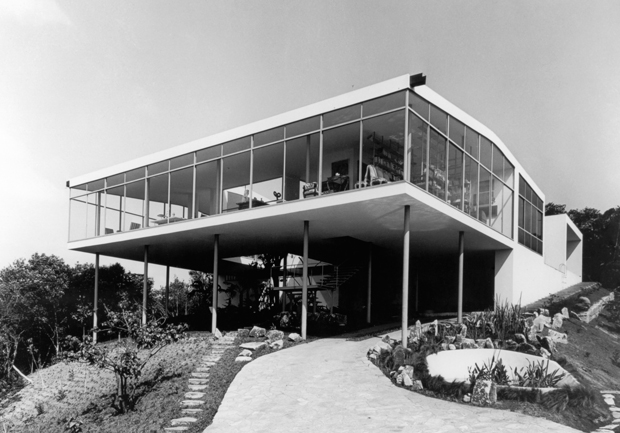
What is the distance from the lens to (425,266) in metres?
25.0

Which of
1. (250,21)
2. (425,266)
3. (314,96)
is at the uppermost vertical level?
(250,21)

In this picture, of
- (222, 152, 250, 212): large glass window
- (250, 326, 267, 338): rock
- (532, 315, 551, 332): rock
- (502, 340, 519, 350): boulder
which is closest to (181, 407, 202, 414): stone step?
(250, 326, 267, 338): rock

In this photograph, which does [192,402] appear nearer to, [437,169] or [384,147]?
[384,147]

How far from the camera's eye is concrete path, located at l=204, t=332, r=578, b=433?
806 cm

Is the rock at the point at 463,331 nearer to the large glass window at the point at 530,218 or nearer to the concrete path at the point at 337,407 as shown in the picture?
the concrete path at the point at 337,407

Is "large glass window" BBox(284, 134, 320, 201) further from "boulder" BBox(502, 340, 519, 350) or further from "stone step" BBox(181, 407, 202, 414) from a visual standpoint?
"stone step" BBox(181, 407, 202, 414)

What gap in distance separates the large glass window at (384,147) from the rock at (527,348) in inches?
254

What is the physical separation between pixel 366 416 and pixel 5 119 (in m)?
14.0

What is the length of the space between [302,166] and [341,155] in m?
2.52

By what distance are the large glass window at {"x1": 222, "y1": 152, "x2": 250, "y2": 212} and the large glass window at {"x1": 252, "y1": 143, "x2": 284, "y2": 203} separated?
0.39m

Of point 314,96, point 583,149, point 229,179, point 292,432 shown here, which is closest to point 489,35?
point 583,149

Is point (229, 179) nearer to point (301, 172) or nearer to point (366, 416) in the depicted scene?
point (301, 172)

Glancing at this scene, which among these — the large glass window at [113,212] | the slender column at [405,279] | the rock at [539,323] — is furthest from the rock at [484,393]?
the large glass window at [113,212]

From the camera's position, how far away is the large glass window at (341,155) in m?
15.9
